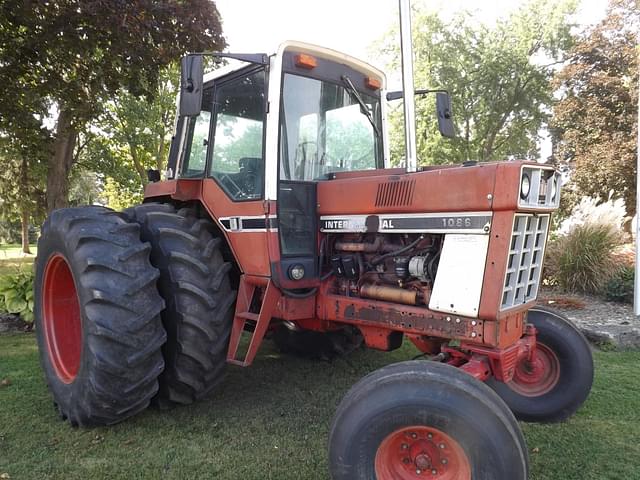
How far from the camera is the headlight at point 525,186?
2487 mm

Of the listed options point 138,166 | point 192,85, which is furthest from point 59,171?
point 192,85

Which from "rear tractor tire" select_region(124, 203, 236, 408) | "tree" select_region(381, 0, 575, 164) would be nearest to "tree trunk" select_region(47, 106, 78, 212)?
"rear tractor tire" select_region(124, 203, 236, 408)

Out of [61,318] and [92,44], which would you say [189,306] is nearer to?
[61,318]

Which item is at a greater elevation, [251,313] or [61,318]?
[251,313]

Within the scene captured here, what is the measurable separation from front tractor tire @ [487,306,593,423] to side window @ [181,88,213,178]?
2.65m

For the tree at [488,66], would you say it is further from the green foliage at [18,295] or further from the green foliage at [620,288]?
the green foliage at [18,295]

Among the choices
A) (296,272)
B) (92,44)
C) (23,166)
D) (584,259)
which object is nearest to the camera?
(296,272)

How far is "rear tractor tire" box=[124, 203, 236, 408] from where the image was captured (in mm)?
3115

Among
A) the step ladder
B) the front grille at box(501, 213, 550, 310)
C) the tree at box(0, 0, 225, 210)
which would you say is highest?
the tree at box(0, 0, 225, 210)

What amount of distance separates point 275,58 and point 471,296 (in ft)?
6.11

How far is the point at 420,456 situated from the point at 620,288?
579cm

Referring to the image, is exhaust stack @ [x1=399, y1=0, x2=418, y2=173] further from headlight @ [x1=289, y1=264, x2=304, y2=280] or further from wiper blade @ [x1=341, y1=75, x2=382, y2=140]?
headlight @ [x1=289, y1=264, x2=304, y2=280]

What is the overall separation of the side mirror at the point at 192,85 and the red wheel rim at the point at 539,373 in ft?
9.07

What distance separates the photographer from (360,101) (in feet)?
12.0
